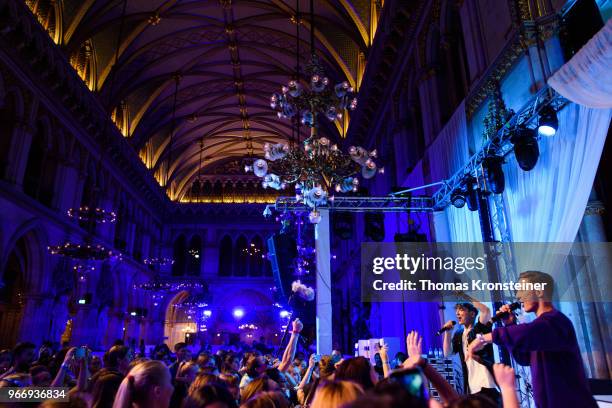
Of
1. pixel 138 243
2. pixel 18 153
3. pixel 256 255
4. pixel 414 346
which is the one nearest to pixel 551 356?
pixel 414 346

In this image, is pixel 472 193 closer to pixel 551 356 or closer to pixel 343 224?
pixel 343 224

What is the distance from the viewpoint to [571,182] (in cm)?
507

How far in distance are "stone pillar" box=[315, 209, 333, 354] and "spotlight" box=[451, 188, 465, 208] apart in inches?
112

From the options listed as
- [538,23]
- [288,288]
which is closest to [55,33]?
[288,288]

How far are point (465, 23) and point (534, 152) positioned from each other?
403 centimetres

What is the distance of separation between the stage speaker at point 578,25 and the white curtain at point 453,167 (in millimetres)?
1956

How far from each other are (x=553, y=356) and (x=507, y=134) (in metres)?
4.21

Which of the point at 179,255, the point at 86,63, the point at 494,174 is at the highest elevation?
the point at 86,63

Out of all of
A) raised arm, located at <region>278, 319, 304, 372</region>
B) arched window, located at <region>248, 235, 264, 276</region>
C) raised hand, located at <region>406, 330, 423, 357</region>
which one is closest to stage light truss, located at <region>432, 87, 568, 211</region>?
raised arm, located at <region>278, 319, 304, 372</region>

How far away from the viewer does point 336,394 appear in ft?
4.69

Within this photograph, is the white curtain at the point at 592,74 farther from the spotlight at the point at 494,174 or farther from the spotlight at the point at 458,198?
the spotlight at the point at 458,198

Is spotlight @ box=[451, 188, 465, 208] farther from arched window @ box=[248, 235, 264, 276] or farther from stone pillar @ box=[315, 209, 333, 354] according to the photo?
arched window @ box=[248, 235, 264, 276]

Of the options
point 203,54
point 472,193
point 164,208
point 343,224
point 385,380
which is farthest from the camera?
point 164,208

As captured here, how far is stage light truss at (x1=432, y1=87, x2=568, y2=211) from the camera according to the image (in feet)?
17.2
